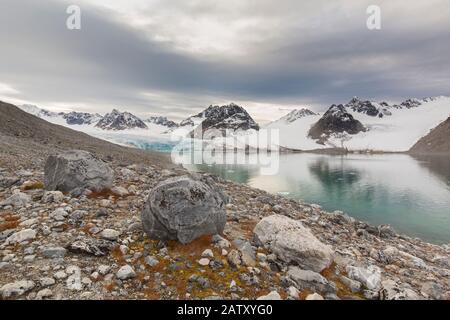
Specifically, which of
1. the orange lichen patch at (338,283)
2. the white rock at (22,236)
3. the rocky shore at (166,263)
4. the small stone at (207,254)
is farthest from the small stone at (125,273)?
the orange lichen patch at (338,283)

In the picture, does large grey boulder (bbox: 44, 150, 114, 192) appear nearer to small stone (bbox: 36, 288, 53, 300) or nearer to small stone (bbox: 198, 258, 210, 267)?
small stone (bbox: 36, 288, 53, 300)

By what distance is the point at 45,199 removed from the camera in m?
11.2

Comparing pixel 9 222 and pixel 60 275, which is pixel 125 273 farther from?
pixel 9 222

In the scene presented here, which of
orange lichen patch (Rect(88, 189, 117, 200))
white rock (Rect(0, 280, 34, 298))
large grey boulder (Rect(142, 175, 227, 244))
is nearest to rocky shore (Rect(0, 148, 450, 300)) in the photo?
white rock (Rect(0, 280, 34, 298))

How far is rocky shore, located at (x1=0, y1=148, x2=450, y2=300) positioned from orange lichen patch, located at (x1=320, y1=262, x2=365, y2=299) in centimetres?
3

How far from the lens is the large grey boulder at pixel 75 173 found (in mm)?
12375

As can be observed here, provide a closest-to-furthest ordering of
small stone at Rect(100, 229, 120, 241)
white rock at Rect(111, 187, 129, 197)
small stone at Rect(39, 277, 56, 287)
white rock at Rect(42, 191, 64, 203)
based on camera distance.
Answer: small stone at Rect(39, 277, 56, 287)
small stone at Rect(100, 229, 120, 241)
white rock at Rect(42, 191, 64, 203)
white rock at Rect(111, 187, 129, 197)

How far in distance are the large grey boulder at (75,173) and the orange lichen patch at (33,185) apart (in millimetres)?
754

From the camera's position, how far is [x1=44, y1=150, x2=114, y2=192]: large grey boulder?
12375mm

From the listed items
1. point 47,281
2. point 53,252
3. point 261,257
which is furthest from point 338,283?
point 53,252

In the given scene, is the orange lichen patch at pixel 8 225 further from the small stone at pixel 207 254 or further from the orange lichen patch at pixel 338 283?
the orange lichen patch at pixel 338 283
